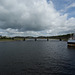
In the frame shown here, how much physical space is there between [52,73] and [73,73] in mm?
5656

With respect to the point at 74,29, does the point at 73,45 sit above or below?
below

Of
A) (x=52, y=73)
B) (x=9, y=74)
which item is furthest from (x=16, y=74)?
(x=52, y=73)

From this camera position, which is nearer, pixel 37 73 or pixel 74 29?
pixel 37 73

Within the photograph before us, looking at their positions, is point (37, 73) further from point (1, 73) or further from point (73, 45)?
point (73, 45)

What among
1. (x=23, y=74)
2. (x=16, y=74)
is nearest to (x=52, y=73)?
(x=23, y=74)

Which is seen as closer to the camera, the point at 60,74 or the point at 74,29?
the point at 60,74

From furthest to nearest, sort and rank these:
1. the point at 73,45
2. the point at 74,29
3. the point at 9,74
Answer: the point at 74,29
the point at 73,45
the point at 9,74

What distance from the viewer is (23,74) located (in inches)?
911

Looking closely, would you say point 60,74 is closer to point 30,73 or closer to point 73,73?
point 73,73

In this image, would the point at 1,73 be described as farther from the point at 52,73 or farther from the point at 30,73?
the point at 52,73

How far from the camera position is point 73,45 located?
8669cm

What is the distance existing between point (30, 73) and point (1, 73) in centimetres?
751

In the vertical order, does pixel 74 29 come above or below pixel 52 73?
above

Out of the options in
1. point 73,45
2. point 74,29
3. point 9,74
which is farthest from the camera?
point 74,29
